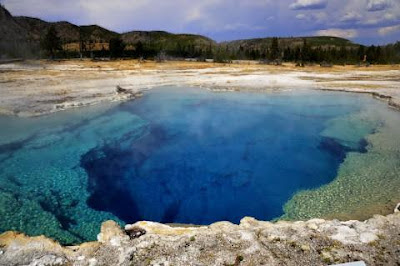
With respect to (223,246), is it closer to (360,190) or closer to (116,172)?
(360,190)

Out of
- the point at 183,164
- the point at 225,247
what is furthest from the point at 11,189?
the point at 225,247

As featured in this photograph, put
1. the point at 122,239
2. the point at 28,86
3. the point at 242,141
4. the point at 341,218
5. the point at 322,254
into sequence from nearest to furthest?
1. the point at 322,254
2. the point at 122,239
3. the point at 341,218
4. the point at 242,141
5. the point at 28,86

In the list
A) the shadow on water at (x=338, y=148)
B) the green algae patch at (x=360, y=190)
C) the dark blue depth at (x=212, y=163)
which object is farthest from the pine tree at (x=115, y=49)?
the green algae patch at (x=360, y=190)

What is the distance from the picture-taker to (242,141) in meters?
13.1

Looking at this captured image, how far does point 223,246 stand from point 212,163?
19.8ft

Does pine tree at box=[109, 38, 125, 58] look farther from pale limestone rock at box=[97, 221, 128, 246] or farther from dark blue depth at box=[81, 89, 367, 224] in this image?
pale limestone rock at box=[97, 221, 128, 246]

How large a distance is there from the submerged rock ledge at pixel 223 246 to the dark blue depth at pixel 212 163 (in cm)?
218

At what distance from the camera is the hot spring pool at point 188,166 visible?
304 inches

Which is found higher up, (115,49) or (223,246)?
(115,49)

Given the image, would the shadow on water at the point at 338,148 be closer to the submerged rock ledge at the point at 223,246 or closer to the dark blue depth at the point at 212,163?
the dark blue depth at the point at 212,163

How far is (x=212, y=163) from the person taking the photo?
35.7 feet

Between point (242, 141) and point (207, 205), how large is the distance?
530 centimetres

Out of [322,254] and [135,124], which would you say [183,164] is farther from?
[322,254]

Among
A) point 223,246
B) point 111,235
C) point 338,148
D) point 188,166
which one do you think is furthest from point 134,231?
point 338,148
